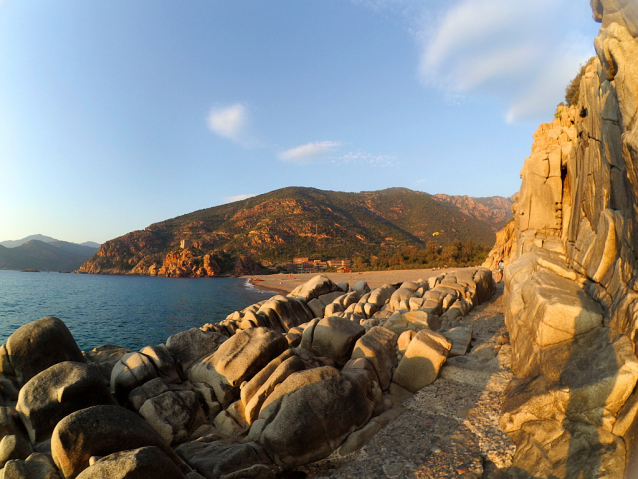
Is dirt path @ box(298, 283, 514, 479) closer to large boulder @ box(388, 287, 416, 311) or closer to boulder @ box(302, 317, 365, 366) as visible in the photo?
boulder @ box(302, 317, 365, 366)

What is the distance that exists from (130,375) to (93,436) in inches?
205

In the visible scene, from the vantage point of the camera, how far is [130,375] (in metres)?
10.8

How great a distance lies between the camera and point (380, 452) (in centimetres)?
801

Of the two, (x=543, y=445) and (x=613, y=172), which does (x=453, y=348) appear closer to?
(x=543, y=445)

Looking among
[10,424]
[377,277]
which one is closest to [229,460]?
[10,424]

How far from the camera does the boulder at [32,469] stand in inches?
222

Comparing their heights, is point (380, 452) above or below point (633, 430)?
below

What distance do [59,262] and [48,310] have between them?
194 metres

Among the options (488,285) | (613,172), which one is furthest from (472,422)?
(488,285)

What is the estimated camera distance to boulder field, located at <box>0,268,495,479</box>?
6152 mm

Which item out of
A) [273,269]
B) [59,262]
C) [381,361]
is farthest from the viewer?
[59,262]

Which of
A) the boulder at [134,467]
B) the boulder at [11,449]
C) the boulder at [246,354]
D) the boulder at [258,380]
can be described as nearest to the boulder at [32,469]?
the boulder at [11,449]

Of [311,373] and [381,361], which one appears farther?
[381,361]

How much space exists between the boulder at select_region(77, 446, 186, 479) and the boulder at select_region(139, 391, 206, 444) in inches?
167
